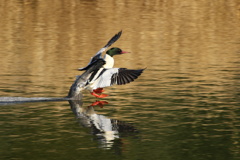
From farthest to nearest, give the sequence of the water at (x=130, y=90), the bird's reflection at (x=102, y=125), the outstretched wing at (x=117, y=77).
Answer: the outstretched wing at (x=117, y=77) → the bird's reflection at (x=102, y=125) → the water at (x=130, y=90)

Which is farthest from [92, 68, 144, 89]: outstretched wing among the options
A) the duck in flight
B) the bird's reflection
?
the bird's reflection

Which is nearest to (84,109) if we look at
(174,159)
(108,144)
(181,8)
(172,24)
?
(108,144)

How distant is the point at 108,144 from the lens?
13180 millimetres

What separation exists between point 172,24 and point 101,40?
724 centimetres

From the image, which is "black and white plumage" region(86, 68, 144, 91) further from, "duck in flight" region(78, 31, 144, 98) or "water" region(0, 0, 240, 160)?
"water" region(0, 0, 240, 160)

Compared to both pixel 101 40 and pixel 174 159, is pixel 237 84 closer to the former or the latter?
pixel 174 159

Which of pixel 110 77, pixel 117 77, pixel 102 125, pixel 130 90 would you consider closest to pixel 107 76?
pixel 110 77

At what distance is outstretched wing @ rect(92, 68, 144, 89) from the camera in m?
17.3

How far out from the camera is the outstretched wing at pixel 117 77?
56.8ft

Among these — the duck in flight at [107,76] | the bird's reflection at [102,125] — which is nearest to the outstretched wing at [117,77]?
the duck in flight at [107,76]

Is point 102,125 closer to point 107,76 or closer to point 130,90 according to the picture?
point 107,76

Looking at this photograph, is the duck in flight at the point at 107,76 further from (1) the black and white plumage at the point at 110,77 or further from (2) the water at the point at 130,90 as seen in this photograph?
(2) the water at the point at 130,90

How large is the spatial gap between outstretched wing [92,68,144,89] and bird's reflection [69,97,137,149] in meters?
0.50

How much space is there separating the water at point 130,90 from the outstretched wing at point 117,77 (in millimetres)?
504
